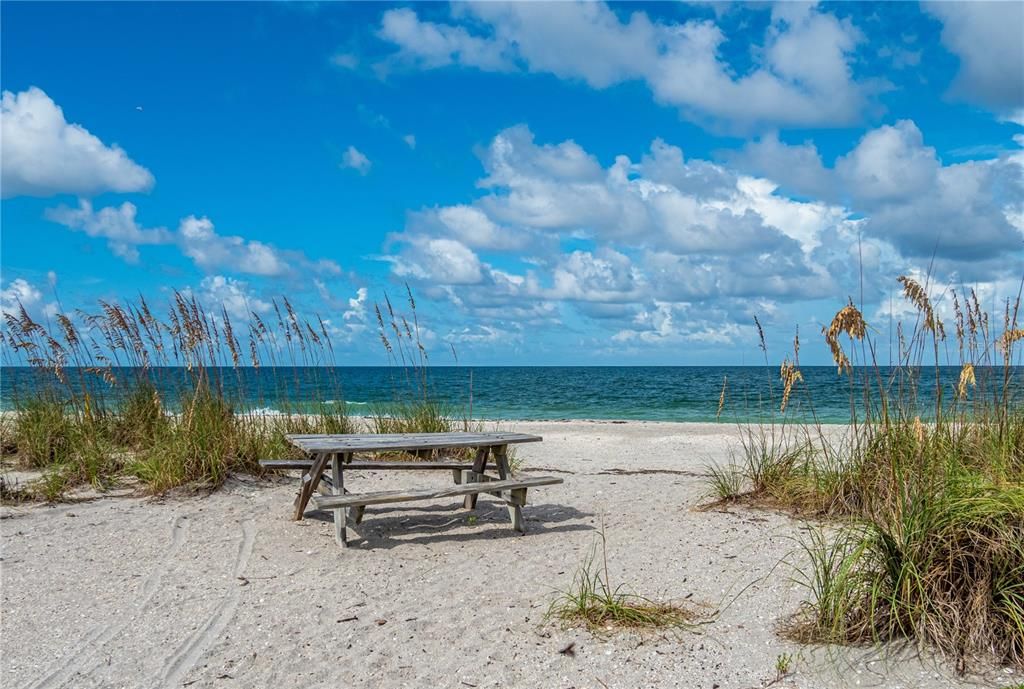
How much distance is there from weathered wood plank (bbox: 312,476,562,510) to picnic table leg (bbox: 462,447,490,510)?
50cm

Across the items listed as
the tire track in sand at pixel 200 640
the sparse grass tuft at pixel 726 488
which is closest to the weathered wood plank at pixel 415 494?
the tire track in sand at pixel 200 640

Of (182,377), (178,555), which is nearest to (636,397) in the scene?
(182,377)

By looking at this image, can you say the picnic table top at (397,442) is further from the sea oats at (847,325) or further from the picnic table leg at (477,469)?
the sea oats at (847,325)

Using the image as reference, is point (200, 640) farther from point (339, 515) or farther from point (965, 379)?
point (965, 379)

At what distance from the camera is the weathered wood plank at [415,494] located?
18.9 feet

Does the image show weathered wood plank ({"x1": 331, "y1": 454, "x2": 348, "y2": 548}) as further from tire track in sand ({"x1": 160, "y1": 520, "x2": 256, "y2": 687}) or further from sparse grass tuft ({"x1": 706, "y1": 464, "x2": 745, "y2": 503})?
sparse grass tuft ({"x1": 706, "y1": 464, "x2": 745, "y2": 503})

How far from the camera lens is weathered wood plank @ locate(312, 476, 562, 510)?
5.77 meters

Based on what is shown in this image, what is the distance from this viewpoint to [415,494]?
6.04 metres

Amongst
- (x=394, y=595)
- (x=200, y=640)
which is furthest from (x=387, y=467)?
(x=200, y=640)

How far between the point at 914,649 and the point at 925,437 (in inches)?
63.8

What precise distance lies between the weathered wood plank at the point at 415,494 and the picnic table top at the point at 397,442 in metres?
0.33

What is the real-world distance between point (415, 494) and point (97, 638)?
89.7 inches

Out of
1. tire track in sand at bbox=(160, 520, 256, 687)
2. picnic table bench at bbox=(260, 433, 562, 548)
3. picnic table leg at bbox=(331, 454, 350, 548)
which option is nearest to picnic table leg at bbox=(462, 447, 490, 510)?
picnic table bench at bbox=(260, 433, 562, 548)

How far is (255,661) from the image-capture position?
13.4 feet
